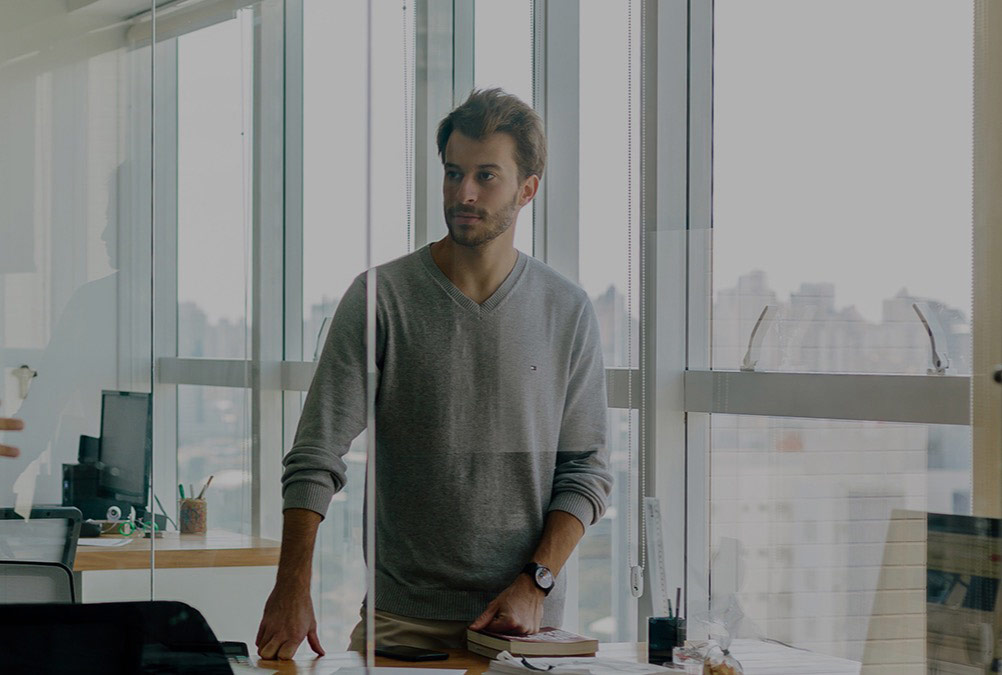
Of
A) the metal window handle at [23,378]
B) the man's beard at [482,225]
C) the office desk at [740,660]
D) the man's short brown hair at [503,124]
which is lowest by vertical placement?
the office desk at [740,660]

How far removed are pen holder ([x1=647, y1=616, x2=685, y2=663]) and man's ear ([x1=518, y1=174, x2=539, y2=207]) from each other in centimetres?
82

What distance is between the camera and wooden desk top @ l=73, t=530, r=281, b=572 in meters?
1.99

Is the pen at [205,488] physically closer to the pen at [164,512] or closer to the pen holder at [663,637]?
the pen at [164,512]

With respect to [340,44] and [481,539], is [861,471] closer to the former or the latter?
[481,539]

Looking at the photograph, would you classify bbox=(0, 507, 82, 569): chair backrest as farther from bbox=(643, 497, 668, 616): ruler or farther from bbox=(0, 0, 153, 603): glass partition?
bbox=(643, 497, 668, 616): ruler

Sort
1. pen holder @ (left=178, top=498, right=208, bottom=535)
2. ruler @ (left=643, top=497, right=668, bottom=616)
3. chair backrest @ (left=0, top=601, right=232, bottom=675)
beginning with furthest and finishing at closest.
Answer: ruler @ (left=643, top=497, right=668, bottom=616) < pen holder @ (left=178, top=498, right=208, bottom=535) < chair backrest @ (left=0, top=601, right=232, bottom=675)

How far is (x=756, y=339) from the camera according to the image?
228 centimetres

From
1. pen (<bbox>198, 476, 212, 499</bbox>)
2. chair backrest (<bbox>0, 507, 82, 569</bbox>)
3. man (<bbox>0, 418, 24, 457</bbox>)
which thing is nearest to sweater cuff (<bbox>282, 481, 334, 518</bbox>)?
pen (<bbox>198, 476, 212, 499</bbox>)

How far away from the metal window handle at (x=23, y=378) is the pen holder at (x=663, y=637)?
1206 mm

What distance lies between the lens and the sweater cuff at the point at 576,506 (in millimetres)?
2146

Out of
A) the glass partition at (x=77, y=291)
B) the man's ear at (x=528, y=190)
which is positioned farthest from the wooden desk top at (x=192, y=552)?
the man's ear at (x=528, y=190)

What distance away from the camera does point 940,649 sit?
2.03 m

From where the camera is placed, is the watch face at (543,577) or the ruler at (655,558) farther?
the ruler at (655,558)

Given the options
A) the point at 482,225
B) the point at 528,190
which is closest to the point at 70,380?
the point at 482,225
